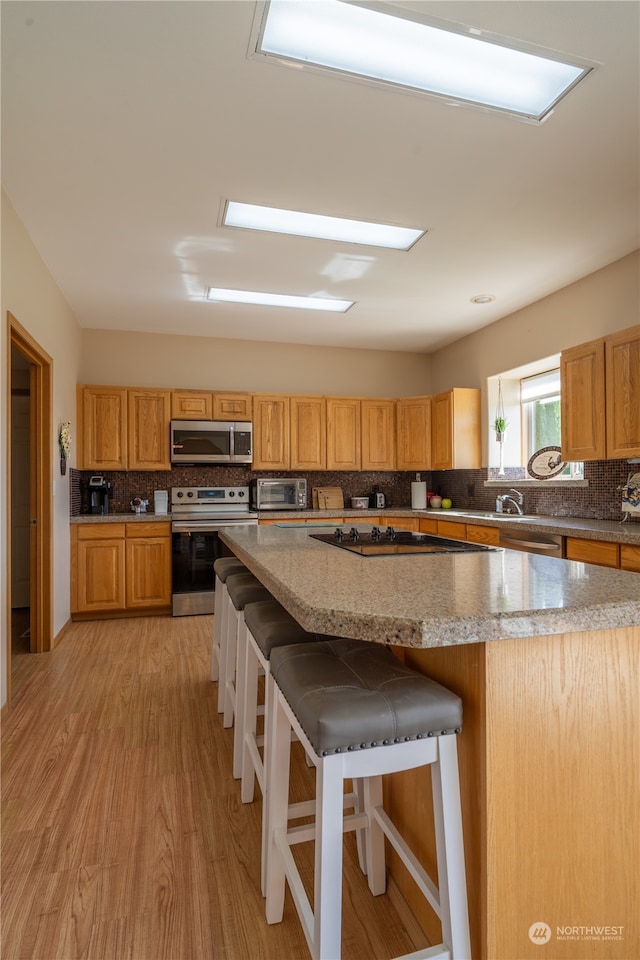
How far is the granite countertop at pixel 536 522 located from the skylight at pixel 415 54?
2101mm

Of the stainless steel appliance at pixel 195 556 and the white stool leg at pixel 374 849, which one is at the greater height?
the stainless steel appliance at pixel 195 556

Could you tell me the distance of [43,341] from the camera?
3557 millimetres

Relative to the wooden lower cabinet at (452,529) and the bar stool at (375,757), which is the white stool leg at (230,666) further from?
the wooden lower cabinet at (452,529)

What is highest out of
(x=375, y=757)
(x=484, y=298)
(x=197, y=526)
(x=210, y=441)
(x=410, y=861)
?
(x=484, y=298)

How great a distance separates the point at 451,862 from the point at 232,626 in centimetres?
161

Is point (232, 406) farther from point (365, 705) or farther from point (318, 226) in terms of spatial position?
point (365, 705)

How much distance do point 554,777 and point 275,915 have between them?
0.86 meters

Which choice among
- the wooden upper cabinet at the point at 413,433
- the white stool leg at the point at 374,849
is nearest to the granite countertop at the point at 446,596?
the white stool leg at the point at 374,849

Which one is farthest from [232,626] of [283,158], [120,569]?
[120,569]

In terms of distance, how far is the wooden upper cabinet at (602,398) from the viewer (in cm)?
311

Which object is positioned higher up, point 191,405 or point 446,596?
point 191,405

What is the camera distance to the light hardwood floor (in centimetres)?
137

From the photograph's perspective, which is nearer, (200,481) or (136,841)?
(136,841)

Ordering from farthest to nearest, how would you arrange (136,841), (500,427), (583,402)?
(500,427)
(583,402)
(136,841)
